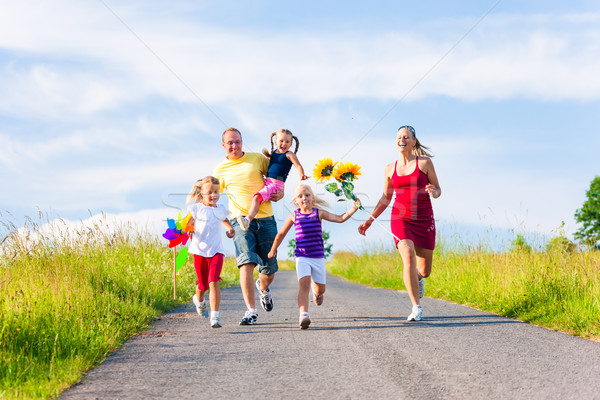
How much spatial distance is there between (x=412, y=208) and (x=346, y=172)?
97 centimetres

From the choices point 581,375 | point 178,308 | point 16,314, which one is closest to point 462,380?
point 581,375

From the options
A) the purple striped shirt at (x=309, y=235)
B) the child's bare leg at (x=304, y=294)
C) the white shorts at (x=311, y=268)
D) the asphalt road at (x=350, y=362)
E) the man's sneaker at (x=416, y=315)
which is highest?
the purple striped shirt at (x=309, y=235)

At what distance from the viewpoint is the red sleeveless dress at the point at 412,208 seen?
7000mm

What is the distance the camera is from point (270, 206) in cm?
673

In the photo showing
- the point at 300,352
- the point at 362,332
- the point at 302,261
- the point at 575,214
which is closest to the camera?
the point at 300,352

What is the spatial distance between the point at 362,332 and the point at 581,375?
2349 mm

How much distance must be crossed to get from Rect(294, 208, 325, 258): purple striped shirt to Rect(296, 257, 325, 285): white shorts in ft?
0.21

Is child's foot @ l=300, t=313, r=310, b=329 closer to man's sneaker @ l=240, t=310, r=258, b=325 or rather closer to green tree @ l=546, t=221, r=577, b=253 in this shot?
man's sneaker @ l=240, t=310, r=258, b=325

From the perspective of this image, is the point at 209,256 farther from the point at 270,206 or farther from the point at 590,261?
the point at 590,261

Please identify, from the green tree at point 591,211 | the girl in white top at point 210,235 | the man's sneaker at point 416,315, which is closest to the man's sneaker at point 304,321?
the girl in white top at point 210,235


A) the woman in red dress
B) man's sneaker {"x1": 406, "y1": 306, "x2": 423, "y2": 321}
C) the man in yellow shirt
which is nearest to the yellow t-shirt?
the man in yellow shirt

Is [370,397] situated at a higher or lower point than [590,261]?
lower

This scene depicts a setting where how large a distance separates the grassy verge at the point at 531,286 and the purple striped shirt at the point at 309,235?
295 centimetres

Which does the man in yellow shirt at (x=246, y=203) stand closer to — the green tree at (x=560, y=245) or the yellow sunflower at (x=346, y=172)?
the yellow sunflower at (x=346, y=172)
